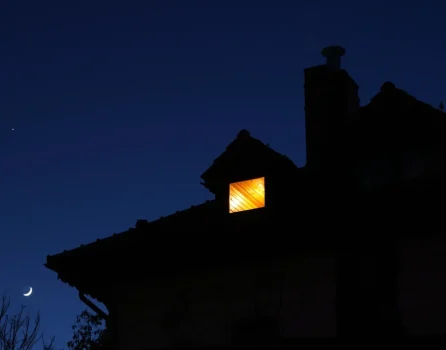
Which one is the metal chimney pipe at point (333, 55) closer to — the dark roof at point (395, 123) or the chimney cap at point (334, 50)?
the chimney cap at point (334, 50)

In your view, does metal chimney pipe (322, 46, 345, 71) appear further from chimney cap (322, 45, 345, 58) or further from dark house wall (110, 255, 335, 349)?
dark house wall (110, 255, 335, 349)

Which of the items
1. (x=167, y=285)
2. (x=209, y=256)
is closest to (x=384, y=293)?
(x=209, y=256)

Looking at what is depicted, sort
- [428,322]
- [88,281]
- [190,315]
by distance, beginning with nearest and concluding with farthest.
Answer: [428,322] < [190,315] < [88,281]

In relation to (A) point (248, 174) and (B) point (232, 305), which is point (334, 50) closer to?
(A) point (248, 174)

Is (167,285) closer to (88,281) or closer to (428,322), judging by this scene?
(88,281)

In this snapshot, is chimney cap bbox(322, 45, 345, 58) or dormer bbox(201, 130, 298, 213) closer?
dormer bbox(201, 130, 298, 213)

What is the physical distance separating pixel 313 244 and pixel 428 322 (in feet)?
10.6

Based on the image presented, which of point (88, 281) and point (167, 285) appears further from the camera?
point (88, 281)

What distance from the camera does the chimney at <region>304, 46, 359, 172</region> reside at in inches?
757

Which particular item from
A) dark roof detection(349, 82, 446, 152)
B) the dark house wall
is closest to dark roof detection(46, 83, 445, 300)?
dark roof detection(349, 82, 446, 152)

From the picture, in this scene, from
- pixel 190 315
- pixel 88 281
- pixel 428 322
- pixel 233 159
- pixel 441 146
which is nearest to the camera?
pixel 428 322

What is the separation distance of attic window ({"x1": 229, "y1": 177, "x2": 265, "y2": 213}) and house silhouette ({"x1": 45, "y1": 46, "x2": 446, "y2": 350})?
3cm

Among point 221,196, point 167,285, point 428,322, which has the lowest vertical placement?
point 428,322

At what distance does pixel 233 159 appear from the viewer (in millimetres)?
19125
